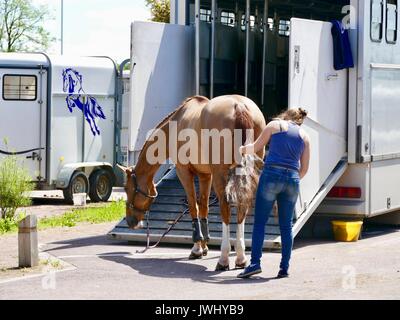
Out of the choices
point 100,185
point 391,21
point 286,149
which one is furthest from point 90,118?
point 286,149

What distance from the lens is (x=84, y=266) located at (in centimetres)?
1089

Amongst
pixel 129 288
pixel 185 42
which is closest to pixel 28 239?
pixel 129 288

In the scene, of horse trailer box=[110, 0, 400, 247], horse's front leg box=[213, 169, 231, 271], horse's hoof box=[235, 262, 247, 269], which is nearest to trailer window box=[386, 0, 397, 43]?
horse trailer box=[110, 0, 400, 247]

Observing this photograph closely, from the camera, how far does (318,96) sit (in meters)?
12.6

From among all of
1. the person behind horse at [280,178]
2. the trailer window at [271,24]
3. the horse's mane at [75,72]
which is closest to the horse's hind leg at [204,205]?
the person behind horse at [280,178]

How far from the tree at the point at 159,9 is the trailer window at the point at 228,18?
17.3 metres

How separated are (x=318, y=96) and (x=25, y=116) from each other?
834 cm

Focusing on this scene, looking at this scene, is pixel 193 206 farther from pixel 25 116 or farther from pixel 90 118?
pixel 90 118

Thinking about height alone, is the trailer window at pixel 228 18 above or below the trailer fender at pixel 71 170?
above

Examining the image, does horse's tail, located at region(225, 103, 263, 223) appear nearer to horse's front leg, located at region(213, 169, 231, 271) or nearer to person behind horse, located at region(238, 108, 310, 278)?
Result: horse's front leg, located at region(213, 169, 231, 271)

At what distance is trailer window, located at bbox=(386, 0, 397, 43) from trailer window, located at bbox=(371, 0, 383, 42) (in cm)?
25

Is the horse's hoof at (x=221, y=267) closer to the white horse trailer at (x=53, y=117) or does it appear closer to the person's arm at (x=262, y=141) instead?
the person's arm at (x=262, y=141)

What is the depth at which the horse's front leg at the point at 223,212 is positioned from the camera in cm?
1066

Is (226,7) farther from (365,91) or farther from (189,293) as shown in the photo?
(189,293)
